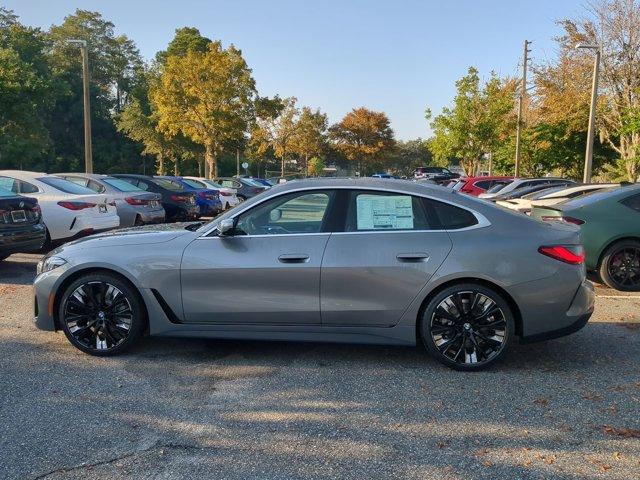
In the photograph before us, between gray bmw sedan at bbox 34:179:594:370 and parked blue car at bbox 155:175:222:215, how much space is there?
503 inches

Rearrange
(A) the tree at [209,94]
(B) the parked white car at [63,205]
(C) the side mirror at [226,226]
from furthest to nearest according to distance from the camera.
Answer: (A) the tree at [209,94] → (B) the parked white car at [63,205] → (C) the side mirror at [226,226]

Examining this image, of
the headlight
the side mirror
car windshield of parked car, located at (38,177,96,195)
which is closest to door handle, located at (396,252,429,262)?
the side mirror

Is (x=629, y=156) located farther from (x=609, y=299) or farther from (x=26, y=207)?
(x=26, y=207)

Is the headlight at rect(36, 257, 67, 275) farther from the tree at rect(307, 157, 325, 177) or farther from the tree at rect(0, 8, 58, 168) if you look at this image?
the tree at rect(307, 157, 325, 177)

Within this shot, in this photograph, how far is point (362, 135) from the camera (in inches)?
2790

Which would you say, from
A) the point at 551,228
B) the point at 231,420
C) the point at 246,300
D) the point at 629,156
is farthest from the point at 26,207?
the point at 629,156

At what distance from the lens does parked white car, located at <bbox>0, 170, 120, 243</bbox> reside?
9.96 m

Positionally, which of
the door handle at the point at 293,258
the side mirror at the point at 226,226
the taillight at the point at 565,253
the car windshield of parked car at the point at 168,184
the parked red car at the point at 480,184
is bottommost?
the door handle at the point at 293,258

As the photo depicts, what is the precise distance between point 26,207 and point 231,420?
6461 mm

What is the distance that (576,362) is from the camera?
482 cm

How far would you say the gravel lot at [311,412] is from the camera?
10.2ft

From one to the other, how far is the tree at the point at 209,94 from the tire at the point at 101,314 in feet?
97.7

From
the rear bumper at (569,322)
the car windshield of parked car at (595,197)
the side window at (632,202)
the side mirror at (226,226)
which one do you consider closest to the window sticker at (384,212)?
the side mirror at (226,226)

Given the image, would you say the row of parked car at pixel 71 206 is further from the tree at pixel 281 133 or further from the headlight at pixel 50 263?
the tree at pixel 281 133
